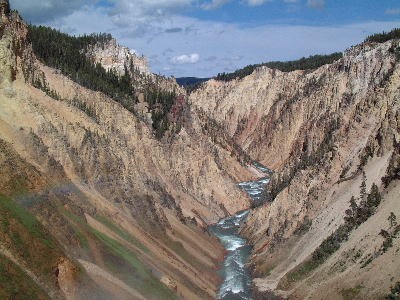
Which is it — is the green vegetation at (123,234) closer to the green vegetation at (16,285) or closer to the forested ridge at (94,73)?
the green vegetation at (16,285)

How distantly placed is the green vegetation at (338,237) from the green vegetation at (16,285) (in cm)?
1857

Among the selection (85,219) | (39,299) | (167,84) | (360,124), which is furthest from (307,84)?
(39,299)

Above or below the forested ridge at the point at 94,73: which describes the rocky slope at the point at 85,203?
below

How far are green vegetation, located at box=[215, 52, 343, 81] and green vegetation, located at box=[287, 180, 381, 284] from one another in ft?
339

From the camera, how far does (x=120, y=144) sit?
52.5m

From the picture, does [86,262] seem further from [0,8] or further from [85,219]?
[0,8]

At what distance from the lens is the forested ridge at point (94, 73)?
71625 millimetres

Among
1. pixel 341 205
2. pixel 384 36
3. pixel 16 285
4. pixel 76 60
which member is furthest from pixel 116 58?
pixel 16 285

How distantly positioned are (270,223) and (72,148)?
63.8 feet

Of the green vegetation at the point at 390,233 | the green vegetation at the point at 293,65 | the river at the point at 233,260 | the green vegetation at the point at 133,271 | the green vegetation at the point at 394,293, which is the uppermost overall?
the green vegetation at the point at 293,65

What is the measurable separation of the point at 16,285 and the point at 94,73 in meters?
61.7

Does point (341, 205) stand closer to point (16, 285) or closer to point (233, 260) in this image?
point (233, 260)

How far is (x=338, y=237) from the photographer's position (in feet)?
122

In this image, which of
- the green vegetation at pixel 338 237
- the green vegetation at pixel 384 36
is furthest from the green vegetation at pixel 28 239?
the green vegetation at pixel 384 36
